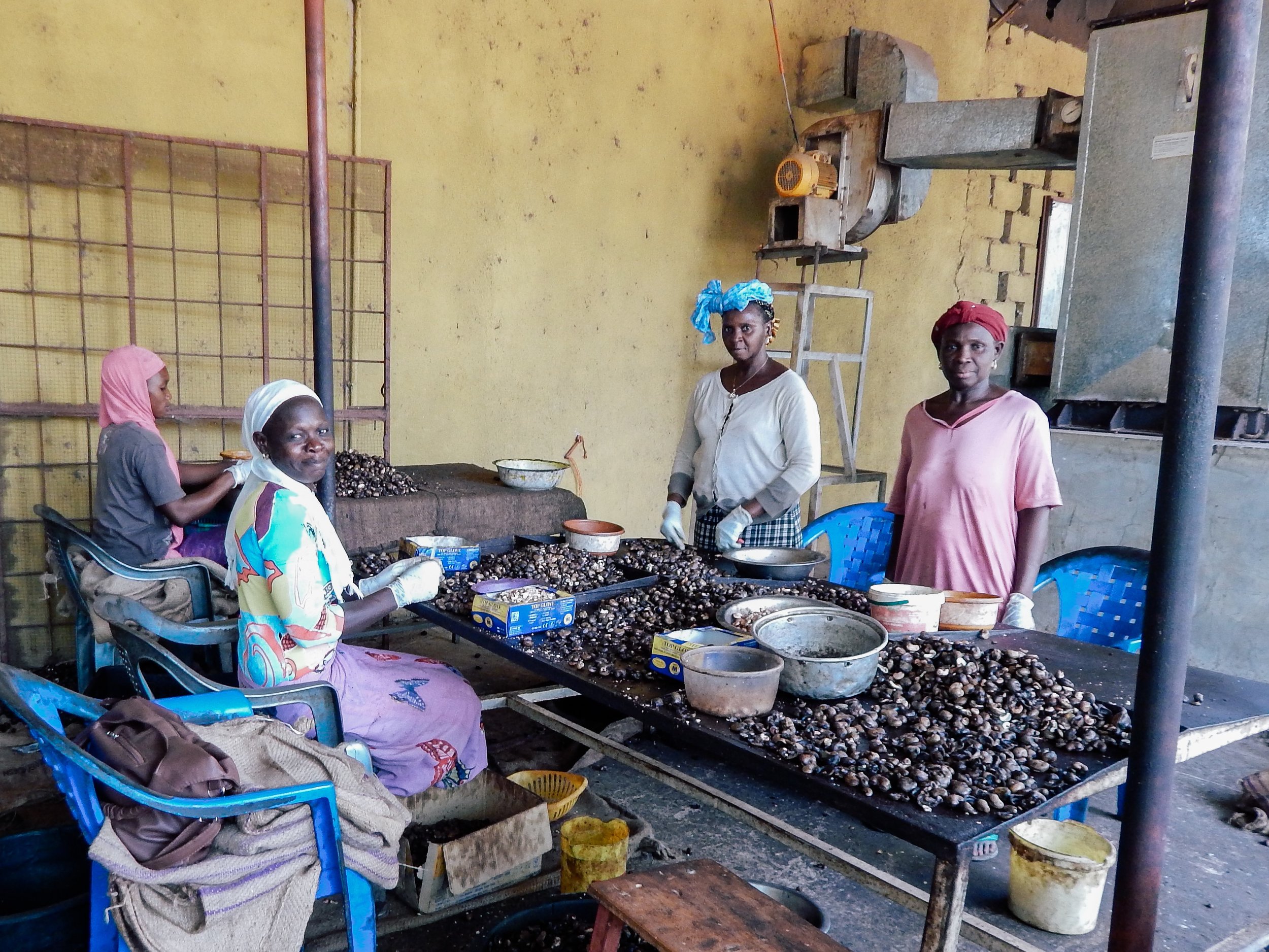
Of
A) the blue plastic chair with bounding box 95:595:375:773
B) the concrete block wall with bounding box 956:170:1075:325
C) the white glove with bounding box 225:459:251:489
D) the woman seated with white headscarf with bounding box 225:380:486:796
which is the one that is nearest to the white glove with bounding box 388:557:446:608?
the woman seated with white headscarf with bounding box 225:380:486:796

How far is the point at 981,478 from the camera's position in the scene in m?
2.92

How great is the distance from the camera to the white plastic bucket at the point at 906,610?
227cm

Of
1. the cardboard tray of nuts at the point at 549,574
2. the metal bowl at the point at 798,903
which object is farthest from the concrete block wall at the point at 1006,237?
the metal bowl at the point at 798,903

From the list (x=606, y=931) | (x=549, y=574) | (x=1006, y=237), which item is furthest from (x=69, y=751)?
(x=1006, y=237)

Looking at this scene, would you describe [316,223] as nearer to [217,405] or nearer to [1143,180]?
[217,405]

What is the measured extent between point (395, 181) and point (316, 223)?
7.64 feet

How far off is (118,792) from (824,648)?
1494 mm

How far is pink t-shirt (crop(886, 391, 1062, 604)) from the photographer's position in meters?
2.91

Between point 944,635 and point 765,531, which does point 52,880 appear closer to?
point 944,635

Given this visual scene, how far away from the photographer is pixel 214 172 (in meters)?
4.50

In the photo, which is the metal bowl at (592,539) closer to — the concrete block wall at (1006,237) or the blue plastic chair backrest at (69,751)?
the blue plastic chair backrest at (69,751)

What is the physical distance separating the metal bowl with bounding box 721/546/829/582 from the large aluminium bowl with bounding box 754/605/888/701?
648mm

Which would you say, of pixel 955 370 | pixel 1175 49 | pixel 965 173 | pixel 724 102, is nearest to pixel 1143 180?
pixel 1175 49

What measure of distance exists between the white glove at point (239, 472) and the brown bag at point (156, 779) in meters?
2.03
